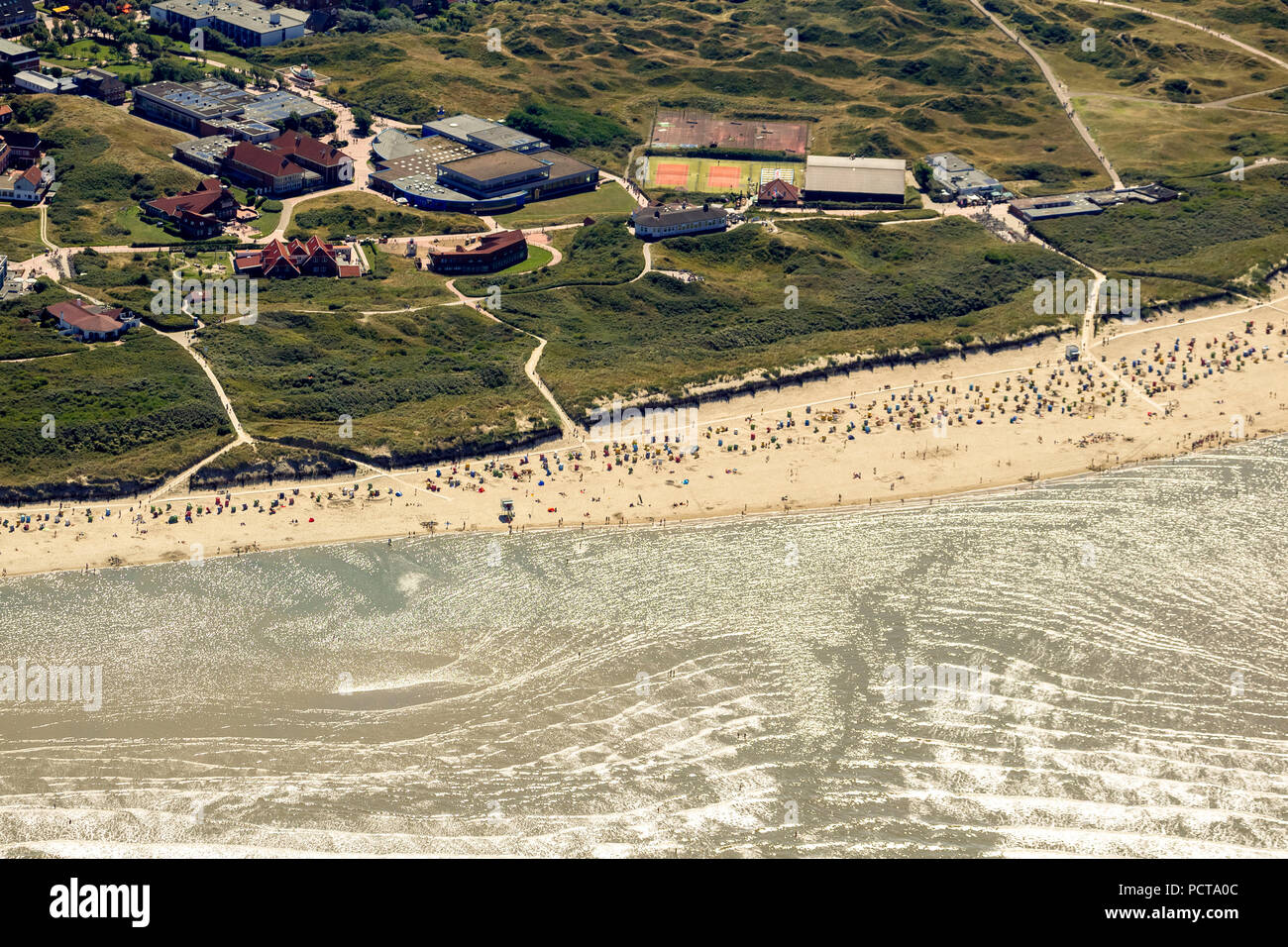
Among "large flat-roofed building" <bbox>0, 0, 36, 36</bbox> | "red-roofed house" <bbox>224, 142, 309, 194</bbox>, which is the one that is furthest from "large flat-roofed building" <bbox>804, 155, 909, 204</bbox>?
"large flat-roofed building" <bbox>0, 0, 36, 36</bbox>

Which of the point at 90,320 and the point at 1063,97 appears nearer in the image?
the point at 90,320

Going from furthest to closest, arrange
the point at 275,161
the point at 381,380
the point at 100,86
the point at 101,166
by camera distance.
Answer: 1. the point at 100,86
2. the point at 275,161
3. the point at 101,166
4. the point at 381,380

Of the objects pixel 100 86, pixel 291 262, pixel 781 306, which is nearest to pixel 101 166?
pixel 100 86

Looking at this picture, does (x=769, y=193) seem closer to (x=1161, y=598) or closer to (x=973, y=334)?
(x=973, y=334)

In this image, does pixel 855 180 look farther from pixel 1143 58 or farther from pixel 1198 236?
pixel 1143 58

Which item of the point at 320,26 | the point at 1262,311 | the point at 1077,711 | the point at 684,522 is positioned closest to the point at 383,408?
the point at 684,522

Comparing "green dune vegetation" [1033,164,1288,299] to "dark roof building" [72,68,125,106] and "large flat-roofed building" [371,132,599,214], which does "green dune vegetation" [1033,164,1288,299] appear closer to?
"large flat-roofed building" [371,132,599,214]

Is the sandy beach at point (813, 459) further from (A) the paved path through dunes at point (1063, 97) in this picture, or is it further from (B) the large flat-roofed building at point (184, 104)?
(B) the large flat-roofed building at point (184, 104)
